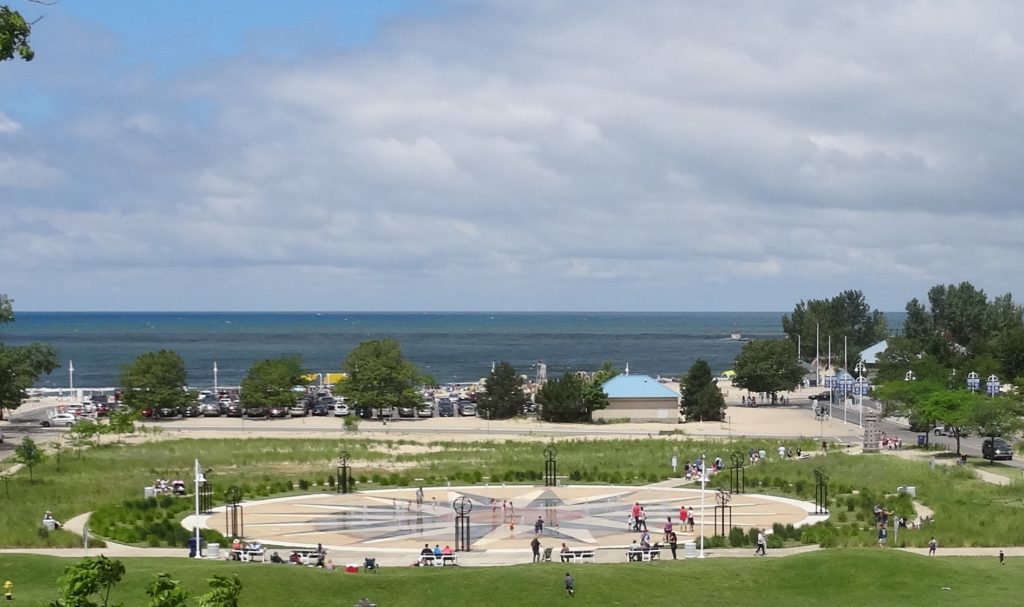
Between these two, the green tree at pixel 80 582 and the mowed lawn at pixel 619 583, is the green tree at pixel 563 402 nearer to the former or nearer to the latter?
the mowed lawn at pixel 619 583

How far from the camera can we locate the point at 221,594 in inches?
680

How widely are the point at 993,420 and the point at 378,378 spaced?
50.9m

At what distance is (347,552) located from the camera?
39375 millimetres

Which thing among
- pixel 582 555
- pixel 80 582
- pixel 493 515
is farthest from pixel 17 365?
pixel 80 582

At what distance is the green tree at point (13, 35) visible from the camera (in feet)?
57.4

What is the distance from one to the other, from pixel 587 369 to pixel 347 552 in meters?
148

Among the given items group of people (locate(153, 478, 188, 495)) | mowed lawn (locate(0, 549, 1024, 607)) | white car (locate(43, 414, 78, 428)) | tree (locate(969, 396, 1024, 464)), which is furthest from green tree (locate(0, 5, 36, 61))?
white car (locate(43, 414, 78, 428))

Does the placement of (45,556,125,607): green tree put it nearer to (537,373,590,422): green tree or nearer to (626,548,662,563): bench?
(626,548,662,563): bench

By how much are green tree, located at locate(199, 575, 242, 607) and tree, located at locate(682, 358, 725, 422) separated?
266ft

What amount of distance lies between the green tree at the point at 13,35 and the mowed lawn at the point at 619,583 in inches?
609

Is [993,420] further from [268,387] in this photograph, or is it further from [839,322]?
[839,322]

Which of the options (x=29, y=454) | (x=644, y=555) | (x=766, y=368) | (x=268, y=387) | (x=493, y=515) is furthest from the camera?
(x=766, y=368)

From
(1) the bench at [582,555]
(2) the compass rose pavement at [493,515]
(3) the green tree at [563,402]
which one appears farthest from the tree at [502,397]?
(1) the bench at [582,555]

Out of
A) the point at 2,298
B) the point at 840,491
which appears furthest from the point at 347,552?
the point at 2,298
